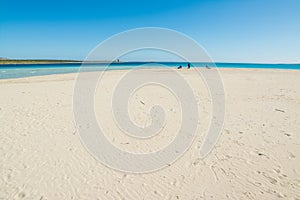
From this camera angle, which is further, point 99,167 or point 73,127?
point 73,127

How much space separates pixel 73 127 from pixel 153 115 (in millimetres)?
3192

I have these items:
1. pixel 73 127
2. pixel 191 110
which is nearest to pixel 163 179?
pixel 73 127

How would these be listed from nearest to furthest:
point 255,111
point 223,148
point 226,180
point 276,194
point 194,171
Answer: point 276,194 → point 226,180 → point 194,171 → point 223,148 → point 255,111

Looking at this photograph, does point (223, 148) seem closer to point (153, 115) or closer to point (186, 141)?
point (186, 141)

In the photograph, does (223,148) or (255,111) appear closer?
(223,148)

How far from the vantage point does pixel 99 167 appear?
3971 millimetres

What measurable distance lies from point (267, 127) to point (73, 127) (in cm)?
686

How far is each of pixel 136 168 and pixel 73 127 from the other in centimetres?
331

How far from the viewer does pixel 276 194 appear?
3088mm

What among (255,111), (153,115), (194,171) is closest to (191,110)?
(153,115)

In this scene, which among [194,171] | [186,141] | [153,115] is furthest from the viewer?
[153,115]

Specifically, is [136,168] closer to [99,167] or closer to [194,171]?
[99,167]

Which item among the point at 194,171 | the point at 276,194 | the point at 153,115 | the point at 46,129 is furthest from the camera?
the point at 153,115

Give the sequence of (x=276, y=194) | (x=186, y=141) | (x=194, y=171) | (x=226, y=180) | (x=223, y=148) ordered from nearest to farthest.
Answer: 1. (x=276, y=194)
2. (x=226, y=180)
3. (x=194, y=171)
4. (x=223, y=148)
5. (x=186, y=141)
